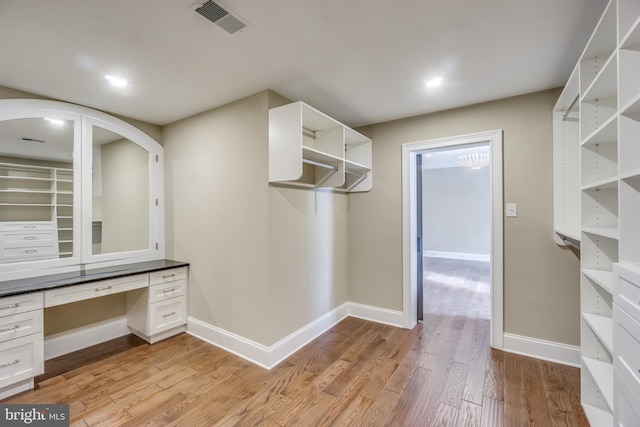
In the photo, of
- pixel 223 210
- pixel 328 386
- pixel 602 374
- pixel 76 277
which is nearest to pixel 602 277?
pixel 602 374

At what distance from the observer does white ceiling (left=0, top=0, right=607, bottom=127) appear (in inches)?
59.3

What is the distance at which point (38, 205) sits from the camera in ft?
8.22

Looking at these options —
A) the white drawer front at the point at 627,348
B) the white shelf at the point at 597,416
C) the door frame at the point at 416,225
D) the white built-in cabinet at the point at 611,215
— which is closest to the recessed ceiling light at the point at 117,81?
the door frame at the point at 416,225

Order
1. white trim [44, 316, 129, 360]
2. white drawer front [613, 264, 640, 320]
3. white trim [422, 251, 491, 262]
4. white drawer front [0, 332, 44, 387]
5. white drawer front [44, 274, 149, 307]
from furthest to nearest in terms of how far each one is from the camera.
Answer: white trim [422, 251, 491, 262] < white trim [44, 316, 129, 360] < white drawer front [44, 274, 149, 307] < white drawer front [0, 332, 44, 387] < white drawer front [613, 264, 640, 320]

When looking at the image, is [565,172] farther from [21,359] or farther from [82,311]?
[82,311]

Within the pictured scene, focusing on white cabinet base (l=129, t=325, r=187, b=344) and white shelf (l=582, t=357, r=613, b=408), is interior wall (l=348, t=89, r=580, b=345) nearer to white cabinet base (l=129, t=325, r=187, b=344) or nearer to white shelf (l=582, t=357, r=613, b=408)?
white shelf (l=582, t=357, r=613, b=408)

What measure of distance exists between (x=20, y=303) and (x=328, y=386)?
2.41m

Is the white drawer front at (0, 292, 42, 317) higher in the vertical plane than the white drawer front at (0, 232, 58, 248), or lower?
lower

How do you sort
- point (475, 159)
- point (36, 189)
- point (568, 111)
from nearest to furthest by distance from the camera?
point (568, 111) < point (36, 189) < point (475, 159)

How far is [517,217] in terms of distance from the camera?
2645mm

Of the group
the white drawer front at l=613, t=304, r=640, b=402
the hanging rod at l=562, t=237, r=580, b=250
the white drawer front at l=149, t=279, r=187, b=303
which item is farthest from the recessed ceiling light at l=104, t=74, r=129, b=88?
the hanging rod at l=562, t=237, r=580, b=250

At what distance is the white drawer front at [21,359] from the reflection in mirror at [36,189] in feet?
2.47

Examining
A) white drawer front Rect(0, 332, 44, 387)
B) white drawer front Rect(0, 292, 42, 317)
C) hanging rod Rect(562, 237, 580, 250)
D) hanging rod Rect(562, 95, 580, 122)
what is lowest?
white drawer front Rect(0, 332, 44, 387)

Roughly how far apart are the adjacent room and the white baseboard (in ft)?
0.08
